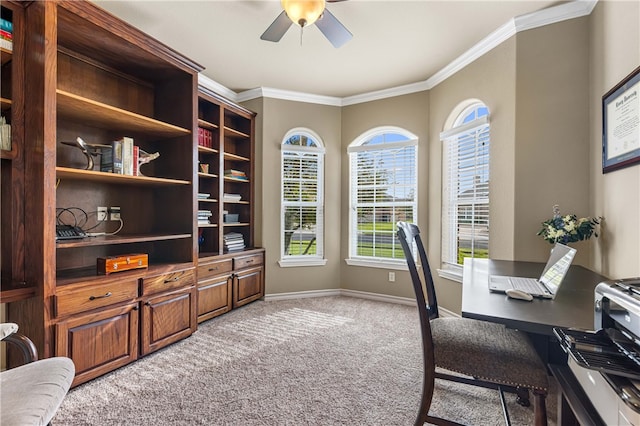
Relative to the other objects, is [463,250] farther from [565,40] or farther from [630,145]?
[565,40]

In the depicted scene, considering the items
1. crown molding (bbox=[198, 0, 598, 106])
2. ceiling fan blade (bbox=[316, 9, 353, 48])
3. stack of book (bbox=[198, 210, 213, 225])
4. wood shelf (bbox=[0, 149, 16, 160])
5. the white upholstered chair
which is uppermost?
crown molding (bbox=[198, 0, 598, 106])

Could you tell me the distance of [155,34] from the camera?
109 inches

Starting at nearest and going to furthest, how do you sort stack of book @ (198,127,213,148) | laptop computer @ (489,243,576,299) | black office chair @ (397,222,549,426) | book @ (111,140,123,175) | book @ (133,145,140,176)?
black office chair @ (397,222,549,426)
laptop computer @ (489,243,576,299)
book @ (111,140,123,175)
book @ (133,145,140,176)
stack of book @ (198,127,213,148)

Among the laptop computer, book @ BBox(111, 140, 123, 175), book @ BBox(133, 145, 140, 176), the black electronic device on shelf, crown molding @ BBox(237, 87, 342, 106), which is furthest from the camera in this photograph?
crown molding @ BBox(237, 87, 342, 106)

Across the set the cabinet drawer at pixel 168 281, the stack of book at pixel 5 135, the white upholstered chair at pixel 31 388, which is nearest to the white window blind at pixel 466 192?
the cabinet drawer at pixel 168 281

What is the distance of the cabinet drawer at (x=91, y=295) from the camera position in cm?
189

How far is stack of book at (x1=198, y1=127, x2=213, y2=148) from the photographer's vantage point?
11.2 feet

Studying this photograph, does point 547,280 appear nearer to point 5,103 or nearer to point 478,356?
point 478,356

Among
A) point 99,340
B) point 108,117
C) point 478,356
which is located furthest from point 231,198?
point 478,356

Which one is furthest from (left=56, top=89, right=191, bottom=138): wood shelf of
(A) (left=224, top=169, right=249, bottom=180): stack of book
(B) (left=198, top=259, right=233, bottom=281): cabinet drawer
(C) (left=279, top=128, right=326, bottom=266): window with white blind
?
(C) (left=279, top=128, right=326, bottom=266): window with white blind

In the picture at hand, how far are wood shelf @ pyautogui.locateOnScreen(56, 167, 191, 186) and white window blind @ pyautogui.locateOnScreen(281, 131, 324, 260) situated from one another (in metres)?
1.64

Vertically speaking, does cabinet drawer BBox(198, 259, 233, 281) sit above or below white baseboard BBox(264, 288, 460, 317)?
above

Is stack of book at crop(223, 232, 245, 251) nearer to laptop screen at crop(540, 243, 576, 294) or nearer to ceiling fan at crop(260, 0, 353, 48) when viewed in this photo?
ceiling fan at crop(260, 0, 353, 48)

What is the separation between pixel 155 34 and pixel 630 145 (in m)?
3.69
